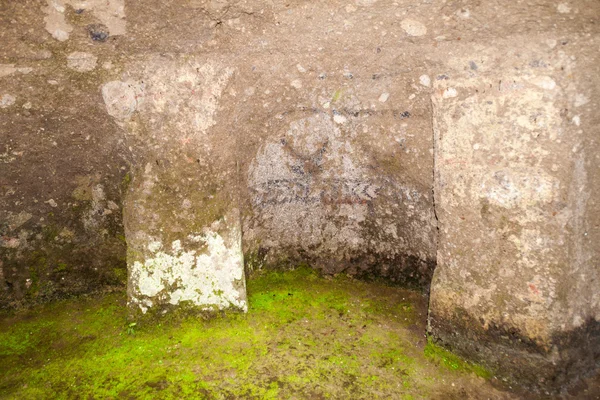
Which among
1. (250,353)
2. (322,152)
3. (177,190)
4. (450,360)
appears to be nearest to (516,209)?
(450,360)

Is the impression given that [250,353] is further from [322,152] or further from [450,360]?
[322,152]

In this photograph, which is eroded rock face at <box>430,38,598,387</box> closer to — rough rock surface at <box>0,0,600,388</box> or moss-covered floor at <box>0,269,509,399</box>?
rough rock surface at <box>0,0,600,388</box>

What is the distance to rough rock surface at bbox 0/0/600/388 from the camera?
2.20 metres

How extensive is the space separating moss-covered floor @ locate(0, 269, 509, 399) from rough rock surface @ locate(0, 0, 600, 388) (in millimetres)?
175

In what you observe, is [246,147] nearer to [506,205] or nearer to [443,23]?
[443,23]

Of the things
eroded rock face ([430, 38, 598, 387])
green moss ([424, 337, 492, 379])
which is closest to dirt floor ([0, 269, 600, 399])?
green moss ([424, 337, 492, 379])

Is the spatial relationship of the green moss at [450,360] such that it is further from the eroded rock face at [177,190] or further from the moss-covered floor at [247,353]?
the eroded rock face at [177,190]

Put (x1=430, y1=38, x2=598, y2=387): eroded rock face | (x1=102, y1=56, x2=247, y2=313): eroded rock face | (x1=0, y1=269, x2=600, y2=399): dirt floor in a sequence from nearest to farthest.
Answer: (x1=430, y1=38, x2=598, y2=387): eroded rock face
(x1=0, y1=269, x2=600, y2=399): dirt floor
(x1=102, y1=56, x2=247, y2=313): eroded rock face

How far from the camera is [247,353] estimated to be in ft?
9.07

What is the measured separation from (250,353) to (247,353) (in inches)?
0.7

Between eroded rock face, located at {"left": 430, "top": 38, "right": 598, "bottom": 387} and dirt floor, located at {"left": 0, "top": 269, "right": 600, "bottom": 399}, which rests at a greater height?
eroded rock face, located at {"left": 430, "top": 38, "right": 598, "bottom": 387}

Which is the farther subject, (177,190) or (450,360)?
(177,190)

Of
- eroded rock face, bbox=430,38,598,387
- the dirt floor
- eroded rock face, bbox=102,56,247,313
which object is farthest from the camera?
eroded rock face, bbox=102,56,247,313

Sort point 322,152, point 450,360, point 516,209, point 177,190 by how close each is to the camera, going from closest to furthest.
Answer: point 516,209, point 450,360, point 177,190, point 322,152
